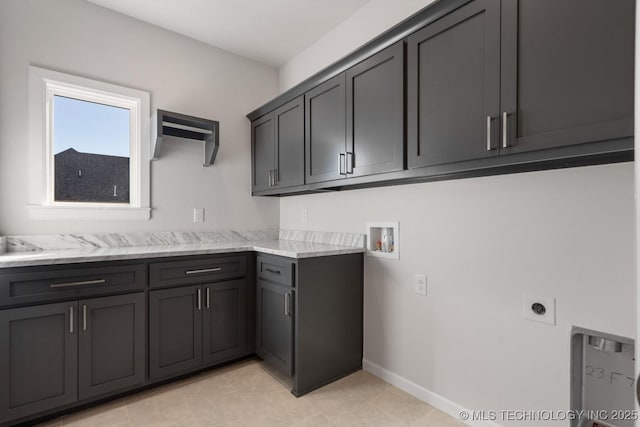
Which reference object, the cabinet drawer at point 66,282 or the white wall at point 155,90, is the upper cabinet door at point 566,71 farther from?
the white wall at point 155,90

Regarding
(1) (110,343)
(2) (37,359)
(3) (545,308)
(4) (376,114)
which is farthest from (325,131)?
(2) (37,359)

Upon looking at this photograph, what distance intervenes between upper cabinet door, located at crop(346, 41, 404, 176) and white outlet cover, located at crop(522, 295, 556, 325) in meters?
0.92

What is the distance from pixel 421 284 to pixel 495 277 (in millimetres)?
475

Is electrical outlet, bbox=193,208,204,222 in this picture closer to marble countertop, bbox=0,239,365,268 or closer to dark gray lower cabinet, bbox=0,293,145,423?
marble countertop, bbox=0,239,365,268

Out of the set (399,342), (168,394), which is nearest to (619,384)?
(399,342)

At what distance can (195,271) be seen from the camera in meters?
2.31

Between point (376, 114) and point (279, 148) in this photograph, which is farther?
point (279, 148)

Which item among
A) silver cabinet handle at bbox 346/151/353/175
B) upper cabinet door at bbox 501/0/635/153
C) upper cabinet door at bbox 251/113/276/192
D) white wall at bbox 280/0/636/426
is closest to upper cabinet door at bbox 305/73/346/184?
silver cabinet handle at bbox 346/151/353/175

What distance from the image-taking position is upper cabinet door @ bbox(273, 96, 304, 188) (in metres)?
2.60

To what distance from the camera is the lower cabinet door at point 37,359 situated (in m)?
1.71

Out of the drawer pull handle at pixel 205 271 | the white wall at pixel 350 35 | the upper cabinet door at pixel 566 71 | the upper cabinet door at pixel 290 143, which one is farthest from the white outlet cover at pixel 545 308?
the drawer pull handle at pixel 205 271

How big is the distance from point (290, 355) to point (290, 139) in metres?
1.67

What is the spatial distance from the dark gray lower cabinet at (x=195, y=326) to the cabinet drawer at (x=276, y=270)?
201 mm

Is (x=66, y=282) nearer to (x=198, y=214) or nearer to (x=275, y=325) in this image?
(x=198, y=214)
